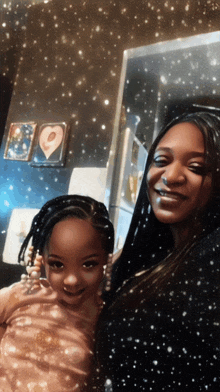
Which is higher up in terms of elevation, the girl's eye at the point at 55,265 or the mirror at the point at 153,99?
the mirror at the point at 153,99

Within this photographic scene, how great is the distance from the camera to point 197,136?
1.43 ft

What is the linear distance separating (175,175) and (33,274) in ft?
0.82

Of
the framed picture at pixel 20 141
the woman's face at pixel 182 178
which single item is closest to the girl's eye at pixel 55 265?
the woman's face at pixel 182 178

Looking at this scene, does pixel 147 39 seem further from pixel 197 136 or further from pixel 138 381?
pixel 138 381

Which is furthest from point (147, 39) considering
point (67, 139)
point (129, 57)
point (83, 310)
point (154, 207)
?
point (83, 310)

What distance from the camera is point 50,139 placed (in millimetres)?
645

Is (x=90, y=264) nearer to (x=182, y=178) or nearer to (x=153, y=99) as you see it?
(x=182, y=178)

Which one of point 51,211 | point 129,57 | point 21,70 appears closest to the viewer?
point 51,211

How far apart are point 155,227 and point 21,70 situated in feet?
1.62

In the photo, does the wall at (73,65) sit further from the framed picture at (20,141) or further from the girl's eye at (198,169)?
the girl's eye at (198,169)

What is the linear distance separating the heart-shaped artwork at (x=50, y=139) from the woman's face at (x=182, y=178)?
251mm

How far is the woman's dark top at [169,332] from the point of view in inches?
15.7

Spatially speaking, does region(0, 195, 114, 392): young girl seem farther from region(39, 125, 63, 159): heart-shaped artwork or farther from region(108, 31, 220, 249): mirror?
region(39, 125, 63, 159): heart-shaped artwork

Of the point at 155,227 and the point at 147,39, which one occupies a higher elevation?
the point at 147,39
